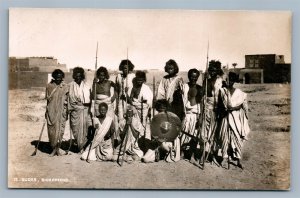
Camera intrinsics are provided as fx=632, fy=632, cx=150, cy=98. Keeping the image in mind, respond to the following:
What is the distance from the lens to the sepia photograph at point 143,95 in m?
3.39

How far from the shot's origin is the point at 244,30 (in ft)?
11.1

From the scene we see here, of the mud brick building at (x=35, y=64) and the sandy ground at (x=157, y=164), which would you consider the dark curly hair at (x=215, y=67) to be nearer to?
the sandy ground at (x=157, y=164)

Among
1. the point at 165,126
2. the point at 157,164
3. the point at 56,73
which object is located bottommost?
the point at 157,164

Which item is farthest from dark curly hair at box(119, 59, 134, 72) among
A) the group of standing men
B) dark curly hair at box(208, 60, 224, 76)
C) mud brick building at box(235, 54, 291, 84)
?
mud brick building at box(235, 54, 291, 84)

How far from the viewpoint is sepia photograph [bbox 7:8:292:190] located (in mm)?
3393

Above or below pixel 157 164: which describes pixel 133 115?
above

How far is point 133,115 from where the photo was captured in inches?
134

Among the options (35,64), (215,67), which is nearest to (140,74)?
(215,67)

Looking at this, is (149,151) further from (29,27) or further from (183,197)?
(29,27)

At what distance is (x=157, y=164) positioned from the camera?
3.39 metres

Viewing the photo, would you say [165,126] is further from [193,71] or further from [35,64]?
[35,64]

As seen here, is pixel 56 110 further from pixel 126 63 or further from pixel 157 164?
pixel 157 164

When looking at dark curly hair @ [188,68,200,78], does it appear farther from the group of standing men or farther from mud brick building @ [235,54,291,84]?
mud brick building @ [235,54,291,84]

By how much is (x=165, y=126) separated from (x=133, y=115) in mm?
182
